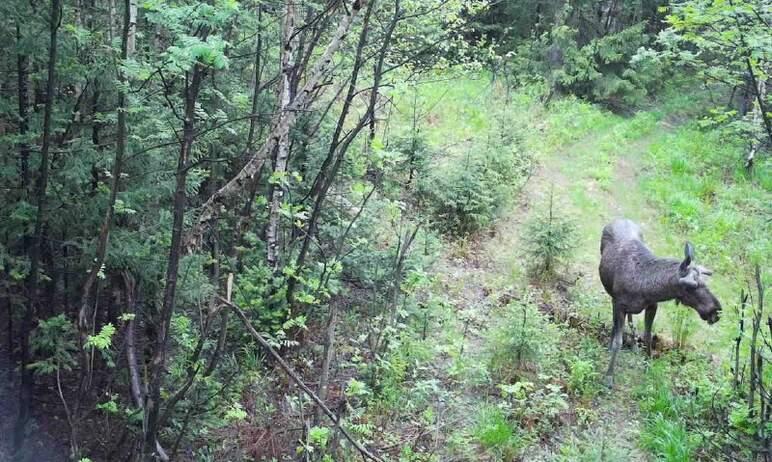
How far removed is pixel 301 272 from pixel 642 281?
457 centimetres

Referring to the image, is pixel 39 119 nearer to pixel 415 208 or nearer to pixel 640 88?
pixel 415 208

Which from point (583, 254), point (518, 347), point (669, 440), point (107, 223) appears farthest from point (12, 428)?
point (583, 254)

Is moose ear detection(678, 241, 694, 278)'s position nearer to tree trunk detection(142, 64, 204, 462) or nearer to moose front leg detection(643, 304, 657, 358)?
moose front leg detection(643, 304, 657, 358)

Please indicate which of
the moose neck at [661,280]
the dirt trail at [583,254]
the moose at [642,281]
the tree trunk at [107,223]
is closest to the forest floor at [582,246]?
the dirt trail at [583,254]

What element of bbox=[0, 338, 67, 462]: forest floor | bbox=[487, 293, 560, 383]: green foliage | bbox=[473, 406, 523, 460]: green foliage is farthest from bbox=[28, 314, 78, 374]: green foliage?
bbox=[487, 293, 560, 383]: green foliage

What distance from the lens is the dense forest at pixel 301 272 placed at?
16.6 feet

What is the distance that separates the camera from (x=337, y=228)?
816cm

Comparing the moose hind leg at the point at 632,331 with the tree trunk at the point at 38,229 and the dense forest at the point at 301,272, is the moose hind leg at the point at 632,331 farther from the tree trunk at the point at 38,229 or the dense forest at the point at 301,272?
the tree trunk at the point at 38,229

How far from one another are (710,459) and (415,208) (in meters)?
6.66

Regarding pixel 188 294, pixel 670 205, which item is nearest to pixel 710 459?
pixel 188 294

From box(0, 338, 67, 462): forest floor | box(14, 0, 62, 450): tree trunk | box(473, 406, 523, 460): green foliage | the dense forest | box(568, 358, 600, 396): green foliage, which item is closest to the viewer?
box(14, 0, 62, 450): tree trunk

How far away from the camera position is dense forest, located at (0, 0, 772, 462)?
506 cm

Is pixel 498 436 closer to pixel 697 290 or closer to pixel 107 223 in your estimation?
pixel 697 290

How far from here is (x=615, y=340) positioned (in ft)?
27.1
